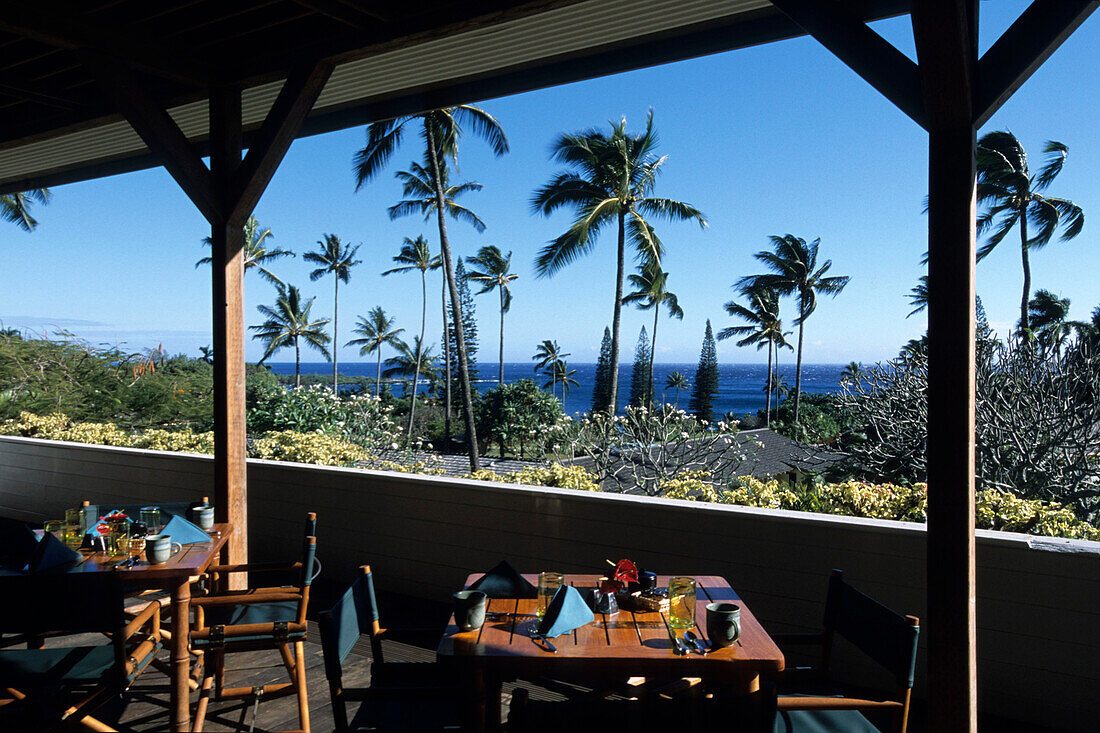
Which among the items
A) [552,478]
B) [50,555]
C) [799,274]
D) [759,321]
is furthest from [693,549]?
[759,321]

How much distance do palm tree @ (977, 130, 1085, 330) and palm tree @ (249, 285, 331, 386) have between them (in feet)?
98.2

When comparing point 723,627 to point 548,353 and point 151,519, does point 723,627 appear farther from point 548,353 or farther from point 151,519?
point 548,353

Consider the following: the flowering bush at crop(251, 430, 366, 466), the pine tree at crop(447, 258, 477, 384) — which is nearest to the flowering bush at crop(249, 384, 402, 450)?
the flowering bush at crop(251, 430, 366, 466)

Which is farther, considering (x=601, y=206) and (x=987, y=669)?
(x=601, y=206)

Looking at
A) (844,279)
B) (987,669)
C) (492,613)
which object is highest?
(844,279)

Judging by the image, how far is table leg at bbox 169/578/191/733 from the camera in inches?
91.8

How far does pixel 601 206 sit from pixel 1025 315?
1257 centimetres

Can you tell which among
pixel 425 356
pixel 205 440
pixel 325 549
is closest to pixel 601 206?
pixel 205 440

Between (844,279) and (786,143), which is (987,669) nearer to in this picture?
(844,279)

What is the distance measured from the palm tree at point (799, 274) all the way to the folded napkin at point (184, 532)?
2906cm

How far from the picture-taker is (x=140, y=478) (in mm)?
5262

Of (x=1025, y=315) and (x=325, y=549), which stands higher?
(x=1025, y=315)

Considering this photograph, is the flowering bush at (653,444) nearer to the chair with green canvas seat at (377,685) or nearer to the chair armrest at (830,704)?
the chair with green canvas seat at (377,685)

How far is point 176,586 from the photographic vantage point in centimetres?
244
